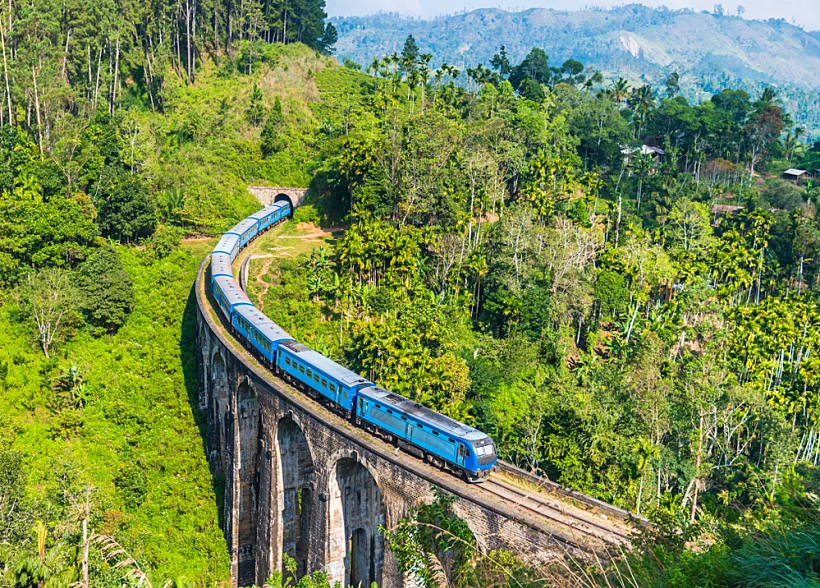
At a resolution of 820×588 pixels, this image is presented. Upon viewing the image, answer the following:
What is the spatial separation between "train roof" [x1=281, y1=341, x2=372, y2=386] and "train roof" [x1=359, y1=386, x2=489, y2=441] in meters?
1.19

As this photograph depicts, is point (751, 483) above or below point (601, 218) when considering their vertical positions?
below

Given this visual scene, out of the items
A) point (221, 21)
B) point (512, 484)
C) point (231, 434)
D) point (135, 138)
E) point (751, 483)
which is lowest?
point (751, 483)

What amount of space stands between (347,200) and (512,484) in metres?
48.7

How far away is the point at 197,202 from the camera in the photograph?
73125 mm

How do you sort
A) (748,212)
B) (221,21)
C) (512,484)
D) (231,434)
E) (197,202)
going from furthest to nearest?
(221,21) < (748,212) < (197,202) < (231,434) < (512,484)

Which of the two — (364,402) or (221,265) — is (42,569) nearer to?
(364,402)

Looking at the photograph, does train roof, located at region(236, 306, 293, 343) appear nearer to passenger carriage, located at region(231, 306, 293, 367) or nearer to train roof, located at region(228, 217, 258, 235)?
passenger carriage, located at region(231, 306, 293, 367)

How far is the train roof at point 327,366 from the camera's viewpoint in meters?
35.4

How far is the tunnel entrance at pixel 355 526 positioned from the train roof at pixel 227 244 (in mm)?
30641

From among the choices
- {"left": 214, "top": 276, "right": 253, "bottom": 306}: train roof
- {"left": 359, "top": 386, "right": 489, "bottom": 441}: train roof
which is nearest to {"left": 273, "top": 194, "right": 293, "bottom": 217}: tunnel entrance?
{"left": 214, "top": 276, "right": 253, "bottom": 306}: train roof

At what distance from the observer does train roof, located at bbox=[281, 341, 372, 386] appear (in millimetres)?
35375

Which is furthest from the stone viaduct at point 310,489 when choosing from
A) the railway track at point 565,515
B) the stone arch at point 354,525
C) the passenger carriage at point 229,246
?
the passenger carriage at point 229,246

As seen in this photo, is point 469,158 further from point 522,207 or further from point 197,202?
point 197,202

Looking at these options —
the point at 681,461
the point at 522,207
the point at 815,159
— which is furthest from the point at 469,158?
→ the point at 815,159
